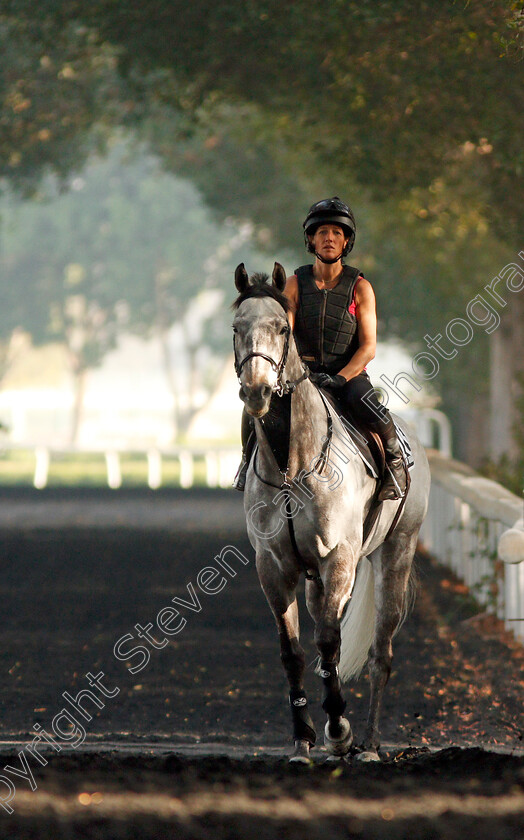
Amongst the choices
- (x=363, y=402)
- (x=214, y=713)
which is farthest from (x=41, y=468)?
(x=363, y=402)

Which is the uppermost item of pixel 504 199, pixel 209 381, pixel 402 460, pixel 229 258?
pixel 229 258

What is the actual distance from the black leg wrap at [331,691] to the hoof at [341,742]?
10cm

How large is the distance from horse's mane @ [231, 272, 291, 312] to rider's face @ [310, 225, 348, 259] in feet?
2.41

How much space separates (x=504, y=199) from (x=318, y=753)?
11699mm

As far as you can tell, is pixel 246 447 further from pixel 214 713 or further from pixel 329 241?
pixel 214 713

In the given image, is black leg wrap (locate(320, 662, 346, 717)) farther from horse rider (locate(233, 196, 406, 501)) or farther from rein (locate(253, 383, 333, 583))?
horse rider (locate(233, 196, 406, 501))

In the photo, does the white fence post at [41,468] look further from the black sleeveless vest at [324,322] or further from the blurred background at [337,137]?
the black sleeveless vest at [324,322]

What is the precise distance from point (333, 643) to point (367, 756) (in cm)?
67

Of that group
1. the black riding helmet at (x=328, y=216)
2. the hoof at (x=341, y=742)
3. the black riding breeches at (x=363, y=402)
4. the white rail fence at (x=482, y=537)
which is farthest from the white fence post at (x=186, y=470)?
the hoof at (x=341, y=742)

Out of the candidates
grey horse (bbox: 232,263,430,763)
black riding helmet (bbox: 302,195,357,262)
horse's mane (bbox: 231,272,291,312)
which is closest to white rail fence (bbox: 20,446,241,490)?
black riding helmet (bbox: 302,195,357,262)

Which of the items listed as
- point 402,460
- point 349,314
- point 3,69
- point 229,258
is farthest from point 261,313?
point 229,258

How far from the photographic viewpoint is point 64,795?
5.67 m

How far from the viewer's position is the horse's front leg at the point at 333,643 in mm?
6961

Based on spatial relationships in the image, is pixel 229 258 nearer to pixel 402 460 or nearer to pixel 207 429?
pixel 207 429
